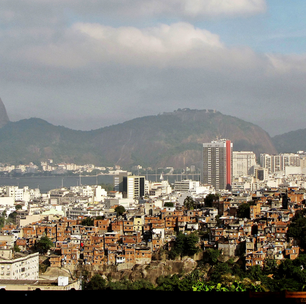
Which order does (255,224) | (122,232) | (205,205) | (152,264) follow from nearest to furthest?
(152,264) < (255,224) < (122,232) < (205,205)

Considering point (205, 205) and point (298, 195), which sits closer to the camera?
point (298, 195)

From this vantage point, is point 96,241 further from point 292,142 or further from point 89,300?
point 292,142

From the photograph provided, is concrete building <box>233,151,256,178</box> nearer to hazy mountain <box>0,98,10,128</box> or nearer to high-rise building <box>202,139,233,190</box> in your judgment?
high-rise building <box>202,139,233,190</box>

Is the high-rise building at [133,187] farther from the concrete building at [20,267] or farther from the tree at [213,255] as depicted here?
the tree at [213,255]

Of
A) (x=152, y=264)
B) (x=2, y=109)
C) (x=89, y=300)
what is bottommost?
(x=152, y=264)

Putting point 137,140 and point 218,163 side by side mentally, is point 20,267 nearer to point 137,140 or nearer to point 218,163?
point 218,163

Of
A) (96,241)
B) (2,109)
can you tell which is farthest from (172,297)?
(2,109)

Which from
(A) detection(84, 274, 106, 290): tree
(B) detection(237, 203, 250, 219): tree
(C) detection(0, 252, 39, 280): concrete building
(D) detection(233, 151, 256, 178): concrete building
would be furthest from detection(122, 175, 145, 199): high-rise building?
(D) detection(233, 151, 256, 178): concrete building
